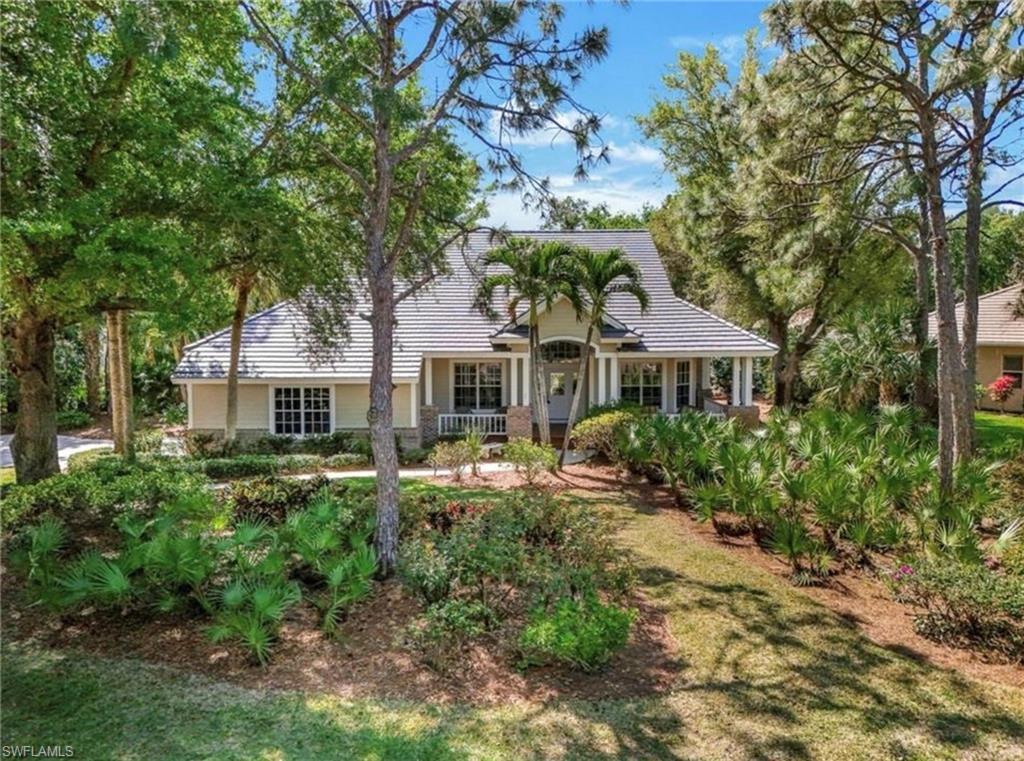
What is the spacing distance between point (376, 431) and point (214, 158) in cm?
505

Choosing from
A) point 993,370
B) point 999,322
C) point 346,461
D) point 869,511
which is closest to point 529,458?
point 346,461

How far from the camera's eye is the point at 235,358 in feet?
56.1

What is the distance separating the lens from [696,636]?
692cm

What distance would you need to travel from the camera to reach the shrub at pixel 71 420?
25.3 m

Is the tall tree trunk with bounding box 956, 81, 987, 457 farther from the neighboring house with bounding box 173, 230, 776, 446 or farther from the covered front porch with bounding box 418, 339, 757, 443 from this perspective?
the covered front porch with bounding box 418, 339, 757, 443

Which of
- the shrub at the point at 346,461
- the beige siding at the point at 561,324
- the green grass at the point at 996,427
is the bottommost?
the shrub at the point at 346,461

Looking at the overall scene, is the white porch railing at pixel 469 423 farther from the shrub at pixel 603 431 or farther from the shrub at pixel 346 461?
the shrub at pixel 603 431

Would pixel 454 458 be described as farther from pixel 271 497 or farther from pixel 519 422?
pixel 519 422

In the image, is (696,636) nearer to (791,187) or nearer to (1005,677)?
(1005,677)

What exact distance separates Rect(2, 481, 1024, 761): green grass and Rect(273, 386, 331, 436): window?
12.8 metres

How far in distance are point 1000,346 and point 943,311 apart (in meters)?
20.1

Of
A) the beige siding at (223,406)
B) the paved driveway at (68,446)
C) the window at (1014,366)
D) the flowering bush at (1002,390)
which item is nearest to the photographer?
the paved driveway at (68,446)

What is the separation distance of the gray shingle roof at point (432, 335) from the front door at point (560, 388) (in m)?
2.36

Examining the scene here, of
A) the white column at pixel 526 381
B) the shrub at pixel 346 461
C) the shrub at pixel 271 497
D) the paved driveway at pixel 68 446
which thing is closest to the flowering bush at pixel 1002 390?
the white column at pixel 526 381
